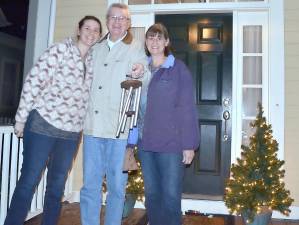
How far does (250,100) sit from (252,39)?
69 cm

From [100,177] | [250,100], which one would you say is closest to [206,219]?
[250,100]

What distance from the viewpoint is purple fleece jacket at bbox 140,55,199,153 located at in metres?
2.17

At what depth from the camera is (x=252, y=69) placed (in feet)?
12.1

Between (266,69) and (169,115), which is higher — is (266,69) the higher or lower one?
the higher one

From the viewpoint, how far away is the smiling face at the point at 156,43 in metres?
2.24

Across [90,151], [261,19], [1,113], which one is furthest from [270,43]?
[1,113]

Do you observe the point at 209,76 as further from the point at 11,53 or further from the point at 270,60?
the point at 11,53

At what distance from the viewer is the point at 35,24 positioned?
3.92 meters

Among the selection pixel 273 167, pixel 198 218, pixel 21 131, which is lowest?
pixel 198 218

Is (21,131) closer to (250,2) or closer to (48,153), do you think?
(48,153)

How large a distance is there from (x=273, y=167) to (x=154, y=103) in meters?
1.43

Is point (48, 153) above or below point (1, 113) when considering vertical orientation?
below

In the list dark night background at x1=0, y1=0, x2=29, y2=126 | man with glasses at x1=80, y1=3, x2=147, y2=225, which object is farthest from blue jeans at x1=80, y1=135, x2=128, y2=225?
dark night background at x1=0, y1=0, x2=29, y2=126

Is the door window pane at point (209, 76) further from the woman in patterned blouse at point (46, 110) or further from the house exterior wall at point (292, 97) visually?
the woman in patterned blouse at point (46, 110)
